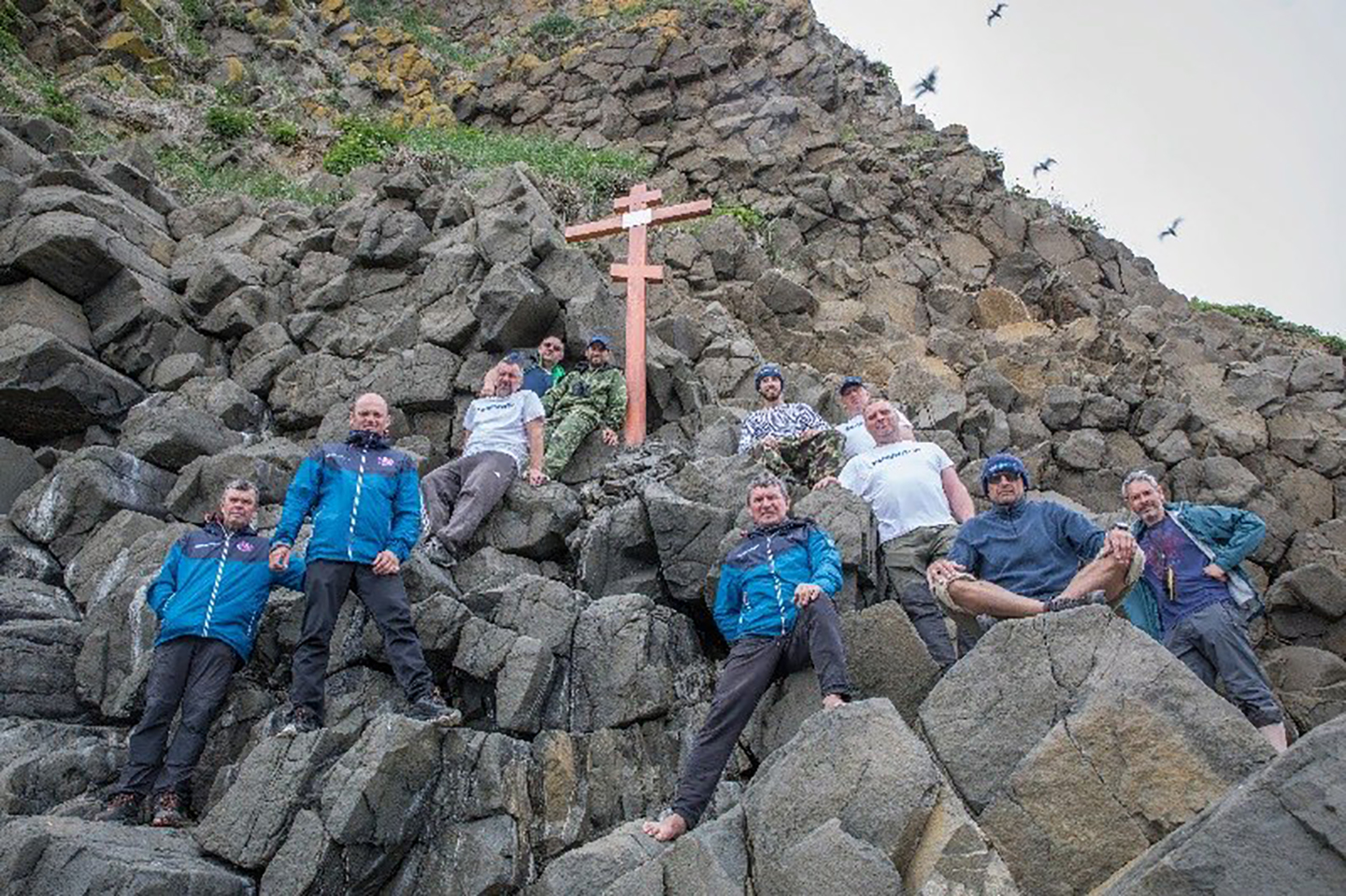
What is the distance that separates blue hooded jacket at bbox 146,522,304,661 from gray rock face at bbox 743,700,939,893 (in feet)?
15.0

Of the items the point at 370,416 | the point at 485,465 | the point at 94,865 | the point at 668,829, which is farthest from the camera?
the point at 485,465

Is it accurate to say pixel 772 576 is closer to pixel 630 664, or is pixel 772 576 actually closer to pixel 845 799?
pixel 630 664

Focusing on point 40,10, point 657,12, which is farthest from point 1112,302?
point 40,10

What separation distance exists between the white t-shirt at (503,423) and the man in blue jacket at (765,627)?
13.9 feet

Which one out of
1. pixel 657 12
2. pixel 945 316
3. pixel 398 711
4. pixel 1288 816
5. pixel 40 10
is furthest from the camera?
pixel 657 12

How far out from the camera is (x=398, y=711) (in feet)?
26.9

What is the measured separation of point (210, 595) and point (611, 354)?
7.18m

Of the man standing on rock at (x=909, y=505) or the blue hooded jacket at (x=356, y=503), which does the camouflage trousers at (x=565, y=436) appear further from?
the man standing on rock at (x=909, y=505)

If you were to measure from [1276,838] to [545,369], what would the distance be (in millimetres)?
10674

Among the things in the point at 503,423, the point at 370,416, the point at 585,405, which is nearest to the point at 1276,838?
the point at 370,416

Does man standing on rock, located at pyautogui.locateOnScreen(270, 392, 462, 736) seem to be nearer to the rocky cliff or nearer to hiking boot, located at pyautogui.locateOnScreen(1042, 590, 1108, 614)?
the rocky cliff

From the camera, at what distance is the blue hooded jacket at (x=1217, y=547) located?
26.0 feet

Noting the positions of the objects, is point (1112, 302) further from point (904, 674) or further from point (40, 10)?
point (40, 10)

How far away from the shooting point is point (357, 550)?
825 centimetres
